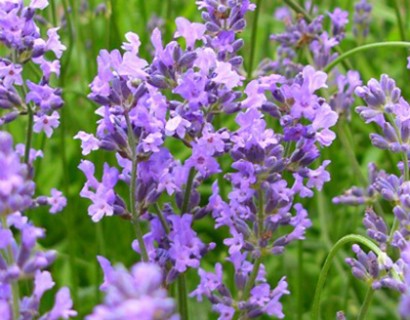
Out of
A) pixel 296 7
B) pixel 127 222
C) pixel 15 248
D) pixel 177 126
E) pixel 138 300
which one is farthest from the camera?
pixel 127 222

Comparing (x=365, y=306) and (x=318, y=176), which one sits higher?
(x=318, y=176)

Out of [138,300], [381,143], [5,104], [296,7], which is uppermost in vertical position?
[296,7]

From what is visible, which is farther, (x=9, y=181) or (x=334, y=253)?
(x=334, y=253)

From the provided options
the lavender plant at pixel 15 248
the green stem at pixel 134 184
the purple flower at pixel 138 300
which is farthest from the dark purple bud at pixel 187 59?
the purple flower at pixel 138 300

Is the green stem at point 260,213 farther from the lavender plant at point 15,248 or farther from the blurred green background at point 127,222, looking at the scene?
the blurred green background at point 127,222

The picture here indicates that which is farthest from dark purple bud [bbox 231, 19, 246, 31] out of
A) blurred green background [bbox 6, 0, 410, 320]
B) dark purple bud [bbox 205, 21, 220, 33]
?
blurred green background [bbox 6, 0, 410, 320]

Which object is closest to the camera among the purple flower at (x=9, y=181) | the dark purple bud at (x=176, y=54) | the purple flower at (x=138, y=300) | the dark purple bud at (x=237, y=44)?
the purple flower at (x=138, y=300)

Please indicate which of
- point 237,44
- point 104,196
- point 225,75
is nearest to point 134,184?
point 104,196

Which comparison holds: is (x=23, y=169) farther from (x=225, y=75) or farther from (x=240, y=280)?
(x=240, y=280)

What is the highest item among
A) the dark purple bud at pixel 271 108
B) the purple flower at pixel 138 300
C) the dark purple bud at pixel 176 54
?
the dark purple bud at pixel 176 54
